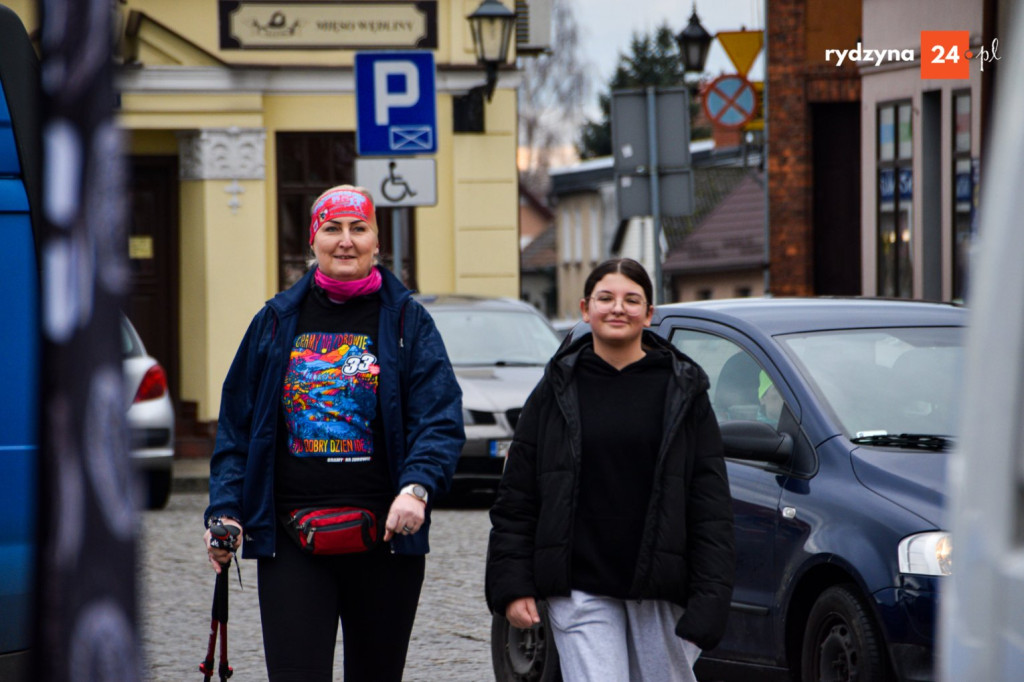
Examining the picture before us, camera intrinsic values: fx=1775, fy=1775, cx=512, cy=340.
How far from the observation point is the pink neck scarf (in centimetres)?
514

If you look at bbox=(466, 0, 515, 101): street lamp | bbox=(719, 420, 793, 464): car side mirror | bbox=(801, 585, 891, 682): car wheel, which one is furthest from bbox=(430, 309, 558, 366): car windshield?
bbox=(801, 585, 891, 682): car wheel

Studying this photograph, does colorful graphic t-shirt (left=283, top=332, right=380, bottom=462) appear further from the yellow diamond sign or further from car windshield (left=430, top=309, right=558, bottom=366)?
the yellow diamond sign

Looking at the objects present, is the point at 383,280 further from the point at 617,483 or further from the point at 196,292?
the point at 196,292

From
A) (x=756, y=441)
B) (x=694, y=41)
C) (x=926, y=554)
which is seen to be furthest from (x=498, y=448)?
(x=694, y=41)

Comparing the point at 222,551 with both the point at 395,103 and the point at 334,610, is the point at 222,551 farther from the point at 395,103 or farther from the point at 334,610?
the point at 395,103

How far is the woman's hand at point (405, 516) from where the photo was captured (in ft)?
16.0

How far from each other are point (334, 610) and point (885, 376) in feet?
8.83

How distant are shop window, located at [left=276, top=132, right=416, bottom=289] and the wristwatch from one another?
15871mm

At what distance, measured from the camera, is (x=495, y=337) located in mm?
15984

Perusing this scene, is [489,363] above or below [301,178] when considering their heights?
below

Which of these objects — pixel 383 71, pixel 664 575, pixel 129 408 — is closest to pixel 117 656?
pixel 129 408

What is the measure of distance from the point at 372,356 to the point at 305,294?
29cm

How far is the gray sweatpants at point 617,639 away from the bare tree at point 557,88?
202 ft

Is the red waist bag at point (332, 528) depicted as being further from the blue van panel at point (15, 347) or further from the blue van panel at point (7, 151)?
the blue van panel at point (7, 151)
